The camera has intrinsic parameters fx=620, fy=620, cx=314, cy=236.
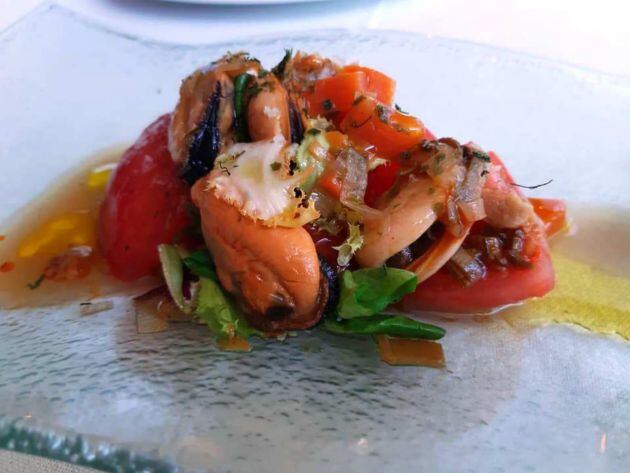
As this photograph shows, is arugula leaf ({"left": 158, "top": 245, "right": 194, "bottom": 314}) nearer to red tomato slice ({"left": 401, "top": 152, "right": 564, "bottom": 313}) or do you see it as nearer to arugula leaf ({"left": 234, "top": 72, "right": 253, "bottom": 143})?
arugula leaf ({"left": 234, "top": 72, "right": 253, "bottom": 143})

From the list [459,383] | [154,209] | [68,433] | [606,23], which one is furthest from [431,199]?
[606,23]

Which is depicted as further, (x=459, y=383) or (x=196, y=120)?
(x=196, y=120)

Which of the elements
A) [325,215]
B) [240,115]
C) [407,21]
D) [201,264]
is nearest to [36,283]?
[201,264]

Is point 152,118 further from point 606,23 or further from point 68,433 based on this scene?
point 606,23

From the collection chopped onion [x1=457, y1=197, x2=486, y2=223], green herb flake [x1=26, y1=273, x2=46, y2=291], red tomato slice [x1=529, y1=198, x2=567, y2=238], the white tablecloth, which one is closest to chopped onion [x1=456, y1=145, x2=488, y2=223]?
chopped onion [x1=457, y1=197, x2=486, y2=223]

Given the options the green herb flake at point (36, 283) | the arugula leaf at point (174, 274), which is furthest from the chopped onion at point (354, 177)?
the green herb flake at point (36, 283)

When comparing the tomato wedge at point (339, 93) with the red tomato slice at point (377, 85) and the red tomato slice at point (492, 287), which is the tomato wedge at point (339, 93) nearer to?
the red tomato slice at point (377, 85)

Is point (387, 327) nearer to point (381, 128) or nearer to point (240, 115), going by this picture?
point (381, 128)
